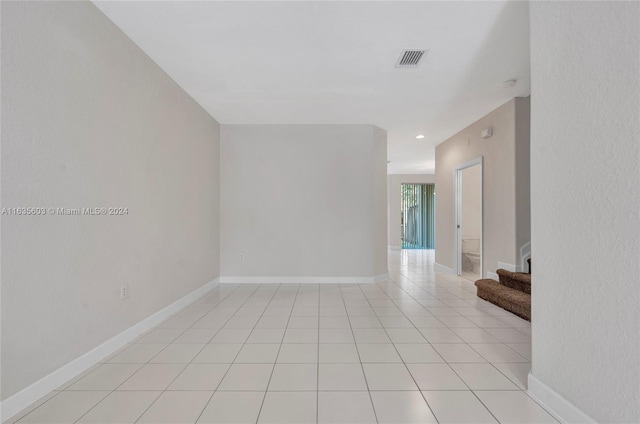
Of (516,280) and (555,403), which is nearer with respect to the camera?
(555,403)

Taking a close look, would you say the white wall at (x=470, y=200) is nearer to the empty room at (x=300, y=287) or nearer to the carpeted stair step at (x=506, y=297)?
the empty room at (x=300, y=287)

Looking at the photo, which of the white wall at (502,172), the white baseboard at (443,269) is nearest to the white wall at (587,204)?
the white wall at (502,172)

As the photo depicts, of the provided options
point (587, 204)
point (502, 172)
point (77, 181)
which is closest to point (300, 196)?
point (502, 172)

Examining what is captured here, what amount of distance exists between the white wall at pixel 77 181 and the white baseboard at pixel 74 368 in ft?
0.15

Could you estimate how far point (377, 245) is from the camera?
199 inches

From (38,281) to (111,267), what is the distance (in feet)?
2.01

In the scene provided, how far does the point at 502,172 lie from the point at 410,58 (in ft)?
7.84

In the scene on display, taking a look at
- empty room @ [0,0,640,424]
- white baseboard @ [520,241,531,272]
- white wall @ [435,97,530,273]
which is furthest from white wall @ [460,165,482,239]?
white baseboard @ [520,241,531,272]

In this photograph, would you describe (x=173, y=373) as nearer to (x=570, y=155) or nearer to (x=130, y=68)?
(x=130, y=68)

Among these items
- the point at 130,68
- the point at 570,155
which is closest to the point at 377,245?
the point at 570,155

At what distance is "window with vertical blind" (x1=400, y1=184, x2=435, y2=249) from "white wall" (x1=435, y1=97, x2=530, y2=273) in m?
5.61

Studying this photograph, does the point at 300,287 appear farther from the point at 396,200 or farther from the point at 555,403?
the point at 396,200

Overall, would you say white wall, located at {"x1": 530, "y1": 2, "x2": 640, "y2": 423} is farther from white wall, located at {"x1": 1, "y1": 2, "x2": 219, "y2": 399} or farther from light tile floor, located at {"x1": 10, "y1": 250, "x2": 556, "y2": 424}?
white wall, located at {"x1": 1, "y1": 2, "x2": 219, "y2": 399}

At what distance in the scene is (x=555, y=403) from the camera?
161 cm
